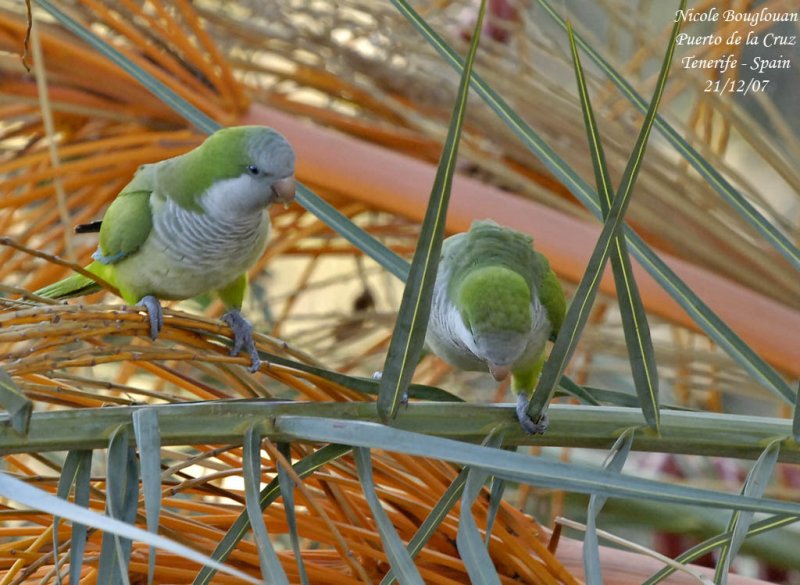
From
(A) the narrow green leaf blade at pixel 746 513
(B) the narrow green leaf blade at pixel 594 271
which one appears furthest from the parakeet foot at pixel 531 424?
(A) the narrow green leaf blade at pixel 746 513

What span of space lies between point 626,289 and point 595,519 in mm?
141

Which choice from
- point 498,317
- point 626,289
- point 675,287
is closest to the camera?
point 626,289

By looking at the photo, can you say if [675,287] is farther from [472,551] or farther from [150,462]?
[150,462]

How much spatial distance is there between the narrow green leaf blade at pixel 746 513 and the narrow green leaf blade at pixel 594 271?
131 mm

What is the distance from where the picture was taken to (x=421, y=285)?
20.6 inches

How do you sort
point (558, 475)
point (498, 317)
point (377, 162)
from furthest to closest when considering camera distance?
1. point (377, 162)
2. point (498, 317)
3. point (558, 475)

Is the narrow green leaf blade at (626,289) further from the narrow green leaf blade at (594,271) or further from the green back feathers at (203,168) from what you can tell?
the green back feathers at (203,168)

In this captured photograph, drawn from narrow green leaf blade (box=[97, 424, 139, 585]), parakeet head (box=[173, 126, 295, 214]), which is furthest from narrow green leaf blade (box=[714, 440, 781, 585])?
parakeet head (box=[173, 126, 295, 214])

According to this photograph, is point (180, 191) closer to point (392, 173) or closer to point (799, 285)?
point (392, 173)

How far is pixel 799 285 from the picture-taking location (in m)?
1.35

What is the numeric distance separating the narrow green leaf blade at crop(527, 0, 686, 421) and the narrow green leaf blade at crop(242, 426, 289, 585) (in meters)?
0.17

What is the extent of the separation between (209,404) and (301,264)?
2198 mm

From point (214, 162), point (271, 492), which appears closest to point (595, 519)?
point (271, 492)

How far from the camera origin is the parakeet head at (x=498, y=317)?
85 centimetres
